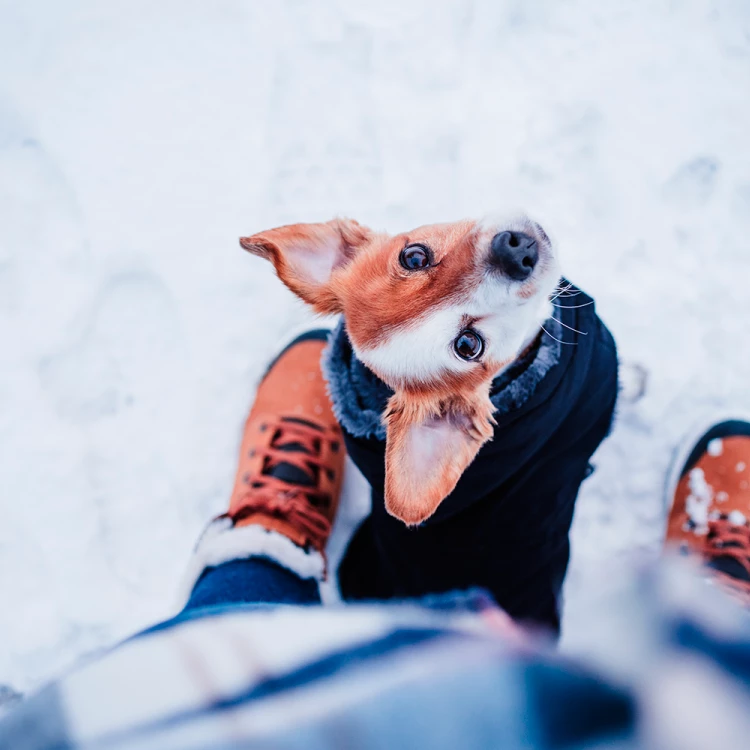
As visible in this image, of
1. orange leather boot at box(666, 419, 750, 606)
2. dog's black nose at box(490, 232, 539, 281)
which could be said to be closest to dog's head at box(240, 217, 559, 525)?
dog's black nose at box(490, 232, 539, 281)

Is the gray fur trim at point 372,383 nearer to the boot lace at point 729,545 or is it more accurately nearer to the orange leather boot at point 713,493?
the orange leather boot at point 713,493

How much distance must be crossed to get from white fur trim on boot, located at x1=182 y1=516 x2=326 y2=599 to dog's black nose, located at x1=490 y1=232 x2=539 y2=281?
1158 millimetres

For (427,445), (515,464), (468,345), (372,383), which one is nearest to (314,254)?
(372,383)

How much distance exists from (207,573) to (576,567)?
53.4 inches

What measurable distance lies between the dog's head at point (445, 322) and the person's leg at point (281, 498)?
0.74 m

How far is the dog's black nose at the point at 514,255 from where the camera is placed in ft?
4.52

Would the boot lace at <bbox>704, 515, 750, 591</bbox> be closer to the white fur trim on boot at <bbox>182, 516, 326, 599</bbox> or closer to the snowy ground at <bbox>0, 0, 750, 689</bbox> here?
the snowy ground at <bbox>0, 0, 750, 689</bbox>

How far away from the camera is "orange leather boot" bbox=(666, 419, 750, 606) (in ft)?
6.59

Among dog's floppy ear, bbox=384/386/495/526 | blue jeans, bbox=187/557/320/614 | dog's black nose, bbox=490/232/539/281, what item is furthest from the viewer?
blue jeans, bbox=187/557/320/614

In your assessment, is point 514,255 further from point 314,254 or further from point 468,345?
point 314,254

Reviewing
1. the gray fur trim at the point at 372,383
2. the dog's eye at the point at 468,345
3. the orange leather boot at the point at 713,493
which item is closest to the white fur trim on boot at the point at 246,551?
the gray fur trim at the point at 372,383

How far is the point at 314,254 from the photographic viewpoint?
5.48 ft

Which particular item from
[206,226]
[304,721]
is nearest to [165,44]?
[206,226]

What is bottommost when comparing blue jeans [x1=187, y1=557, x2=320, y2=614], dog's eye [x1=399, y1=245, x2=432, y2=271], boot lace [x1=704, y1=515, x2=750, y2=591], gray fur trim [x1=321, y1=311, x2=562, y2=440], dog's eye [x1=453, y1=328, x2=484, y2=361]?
→ boot lace [x1=704, y1=515, x2=750, y2=591]
